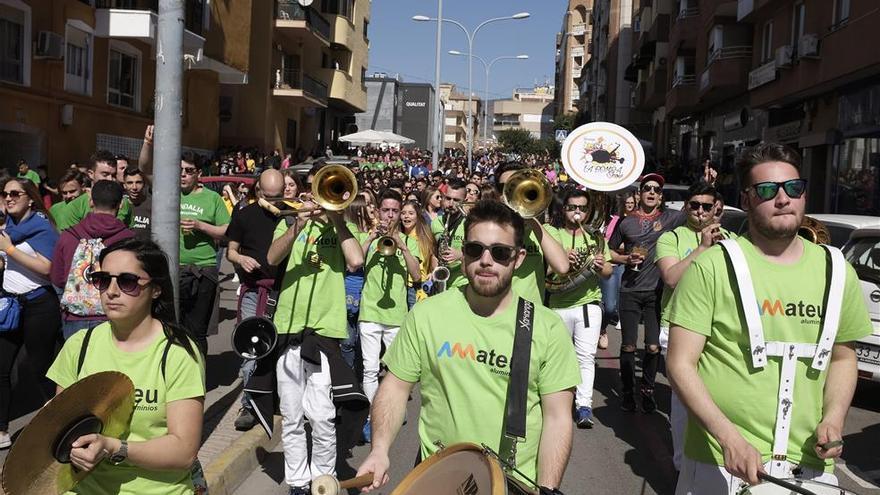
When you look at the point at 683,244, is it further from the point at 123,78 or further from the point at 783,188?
the point at 123,78

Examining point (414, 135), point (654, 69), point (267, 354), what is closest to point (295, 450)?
point (267, 354)

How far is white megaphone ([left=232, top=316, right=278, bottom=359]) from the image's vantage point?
17.9 feet

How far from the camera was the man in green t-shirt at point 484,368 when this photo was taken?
10.5 ft

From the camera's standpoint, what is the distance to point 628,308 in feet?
26.2

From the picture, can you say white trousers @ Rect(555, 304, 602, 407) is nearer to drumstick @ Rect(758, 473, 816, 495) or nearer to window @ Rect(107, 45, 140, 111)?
drumstick @ Rect(758, 473, 816, 495)

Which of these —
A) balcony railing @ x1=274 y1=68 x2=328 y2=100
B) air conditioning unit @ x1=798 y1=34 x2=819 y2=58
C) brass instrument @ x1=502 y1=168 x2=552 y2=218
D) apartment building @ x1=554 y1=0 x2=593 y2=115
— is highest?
apartment building @ x1=554 y1=0 x2=593 y2=115

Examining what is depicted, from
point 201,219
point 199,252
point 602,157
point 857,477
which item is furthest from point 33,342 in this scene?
point 857,477

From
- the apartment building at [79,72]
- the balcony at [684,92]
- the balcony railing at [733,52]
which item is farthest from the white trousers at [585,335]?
the balcony at [684,92]

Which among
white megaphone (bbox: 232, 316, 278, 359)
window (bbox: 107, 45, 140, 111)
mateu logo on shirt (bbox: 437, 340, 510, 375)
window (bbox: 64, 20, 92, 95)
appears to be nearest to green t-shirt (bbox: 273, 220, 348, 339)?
white megaphone (bbox: 232, 316, 278, 359)

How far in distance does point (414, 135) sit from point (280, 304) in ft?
263

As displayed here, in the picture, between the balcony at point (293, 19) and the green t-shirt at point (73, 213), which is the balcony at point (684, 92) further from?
the green t-shirt at point (73, 213)

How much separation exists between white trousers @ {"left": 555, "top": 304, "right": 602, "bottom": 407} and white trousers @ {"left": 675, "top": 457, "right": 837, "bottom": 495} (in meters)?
3.92

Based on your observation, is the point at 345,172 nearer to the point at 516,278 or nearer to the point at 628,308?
the point at 516,278

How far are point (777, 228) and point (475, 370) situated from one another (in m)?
1.17
